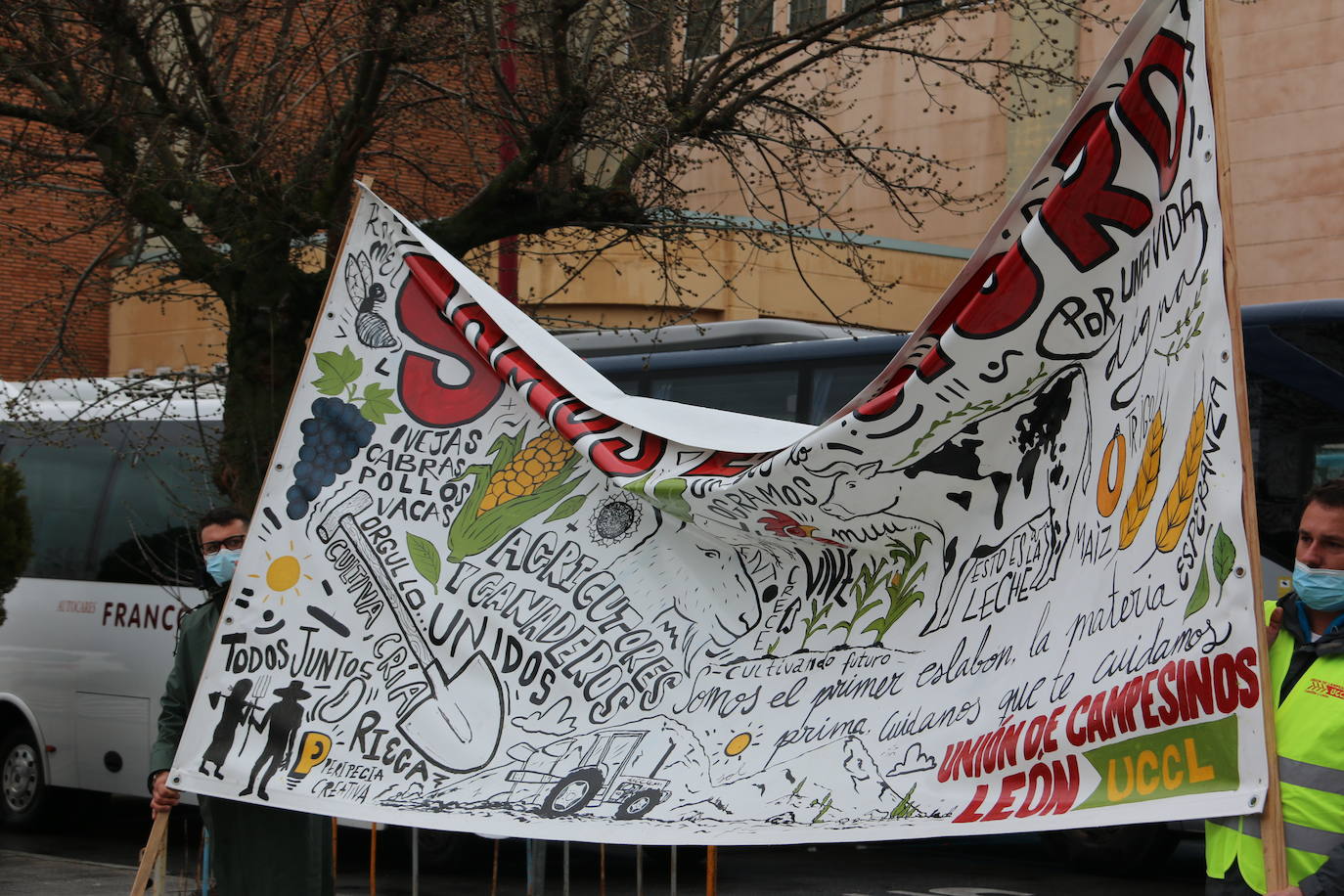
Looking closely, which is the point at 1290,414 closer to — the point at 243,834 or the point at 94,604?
the point at 243,834

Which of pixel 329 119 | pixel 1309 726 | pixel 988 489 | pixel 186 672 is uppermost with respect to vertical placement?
pixel 329 119

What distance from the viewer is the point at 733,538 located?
4.79 meters

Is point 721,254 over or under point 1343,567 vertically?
over

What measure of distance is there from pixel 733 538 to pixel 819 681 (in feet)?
1.64

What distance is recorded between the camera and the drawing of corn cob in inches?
207

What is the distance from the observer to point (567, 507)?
523 cm

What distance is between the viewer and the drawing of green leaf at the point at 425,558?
5398 mm

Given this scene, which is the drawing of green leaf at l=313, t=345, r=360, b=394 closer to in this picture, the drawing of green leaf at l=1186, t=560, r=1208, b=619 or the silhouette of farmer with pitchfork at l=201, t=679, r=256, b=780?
the silhouette of farmer with pitchfork at l=201, t=679, r=256, b=780

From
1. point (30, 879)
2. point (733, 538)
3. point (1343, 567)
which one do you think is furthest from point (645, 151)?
point (30, 879)

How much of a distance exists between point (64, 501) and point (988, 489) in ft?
33.9

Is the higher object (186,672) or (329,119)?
(329,119)

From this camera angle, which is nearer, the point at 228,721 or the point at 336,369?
the point at 228,721

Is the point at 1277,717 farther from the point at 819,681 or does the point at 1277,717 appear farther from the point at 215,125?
the point at 215,125

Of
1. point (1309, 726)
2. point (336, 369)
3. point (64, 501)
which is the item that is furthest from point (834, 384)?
point (1309, 726)
